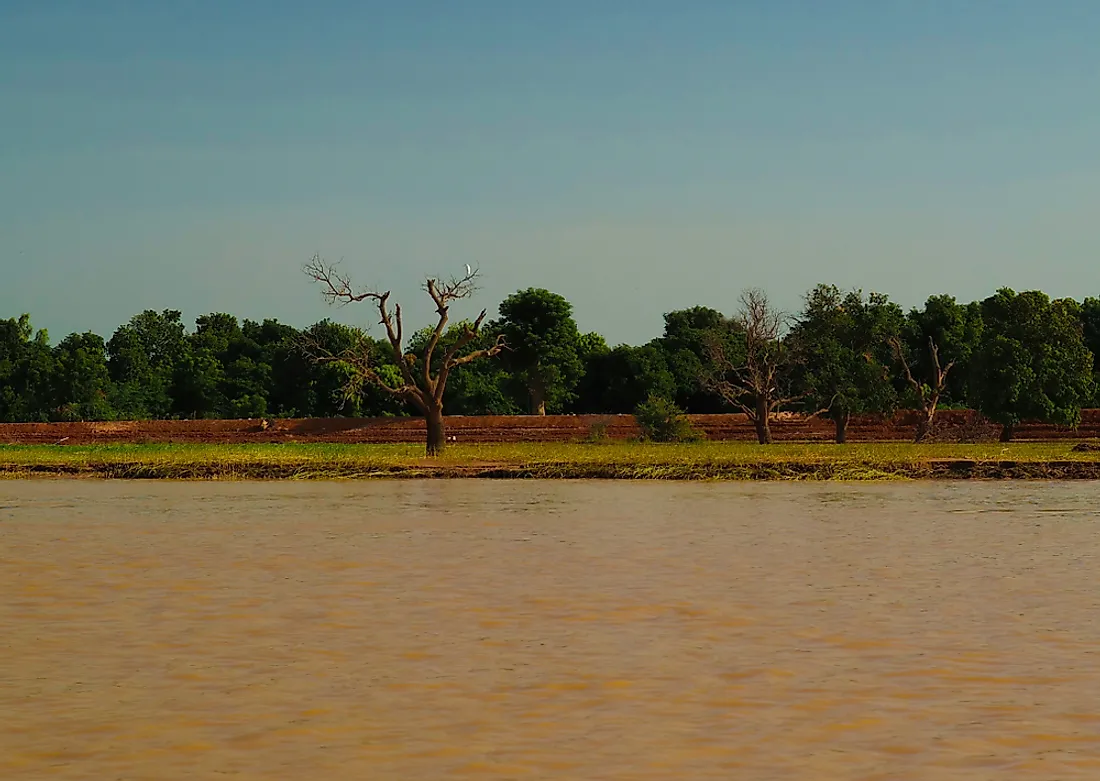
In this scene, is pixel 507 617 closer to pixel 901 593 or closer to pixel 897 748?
pixel 901 593

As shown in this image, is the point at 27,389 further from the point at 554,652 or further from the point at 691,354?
the point at 554,652

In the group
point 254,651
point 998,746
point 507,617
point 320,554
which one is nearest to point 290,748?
point 254,651

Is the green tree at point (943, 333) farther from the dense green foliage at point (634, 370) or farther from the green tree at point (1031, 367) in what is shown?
the green tree at point (1031, 367)

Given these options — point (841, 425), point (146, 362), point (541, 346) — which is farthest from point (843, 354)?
point (146, 362)

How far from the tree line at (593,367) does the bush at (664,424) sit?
3.46ft

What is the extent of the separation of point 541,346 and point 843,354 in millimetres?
22277

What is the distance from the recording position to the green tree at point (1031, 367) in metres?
44.4

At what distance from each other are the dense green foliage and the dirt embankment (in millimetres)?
1494

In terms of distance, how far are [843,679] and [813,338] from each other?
41592 millimetres

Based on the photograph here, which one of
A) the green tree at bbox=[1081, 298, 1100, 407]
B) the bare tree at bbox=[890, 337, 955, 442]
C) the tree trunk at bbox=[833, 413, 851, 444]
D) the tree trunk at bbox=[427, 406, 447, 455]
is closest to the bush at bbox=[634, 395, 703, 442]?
the tree trunk at bbox=[833, 413, 851, 444]

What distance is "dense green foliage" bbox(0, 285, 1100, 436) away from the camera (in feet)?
149

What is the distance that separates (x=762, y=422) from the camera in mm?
46500

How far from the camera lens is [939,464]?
28.1 m

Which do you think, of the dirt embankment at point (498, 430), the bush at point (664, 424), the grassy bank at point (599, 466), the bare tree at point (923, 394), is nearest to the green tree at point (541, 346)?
the dirt embankment at point (498, 430)
